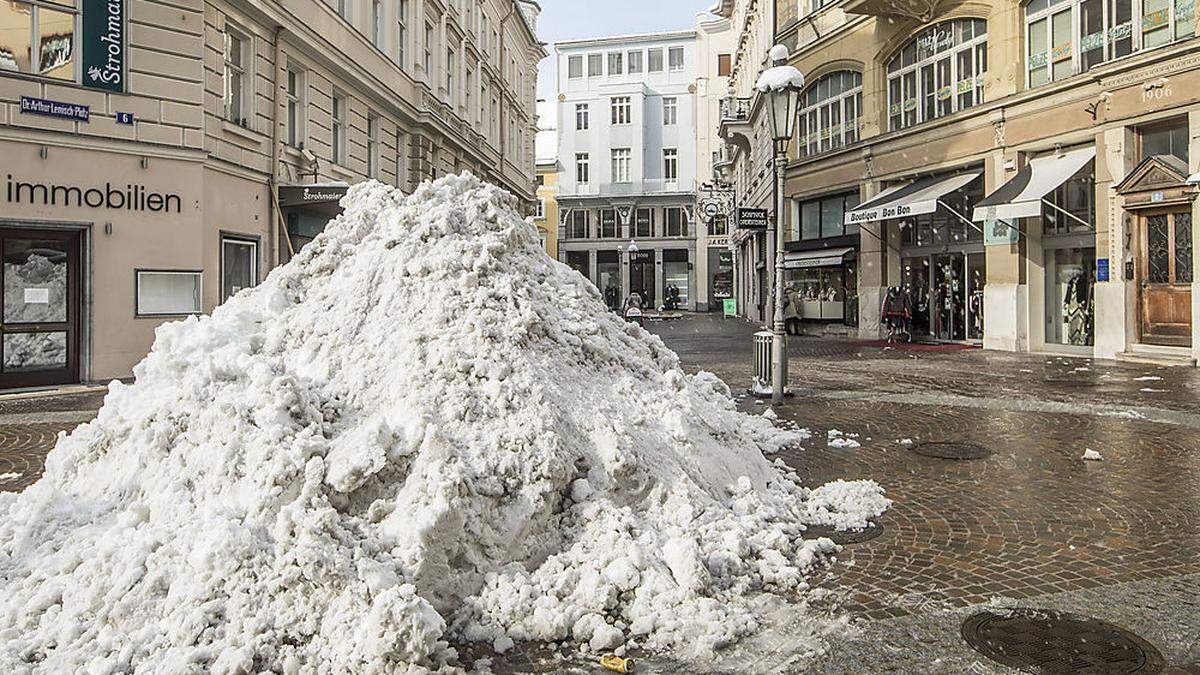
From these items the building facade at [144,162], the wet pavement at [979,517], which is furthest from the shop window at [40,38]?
the wet pavement at [979,517]

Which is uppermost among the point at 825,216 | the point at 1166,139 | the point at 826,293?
the point at 825,216

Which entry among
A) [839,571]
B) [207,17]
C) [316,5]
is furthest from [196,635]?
[316,5]

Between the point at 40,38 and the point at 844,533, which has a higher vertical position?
→ the point at 40,38

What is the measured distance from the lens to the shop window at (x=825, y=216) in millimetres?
24516

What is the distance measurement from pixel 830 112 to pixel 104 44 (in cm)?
1984

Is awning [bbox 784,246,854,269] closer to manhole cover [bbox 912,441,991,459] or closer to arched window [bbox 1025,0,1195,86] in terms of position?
arched window [bbox 1025,0,1195,86]

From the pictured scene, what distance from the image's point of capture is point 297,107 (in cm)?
1711

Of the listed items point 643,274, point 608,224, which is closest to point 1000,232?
point 643,274

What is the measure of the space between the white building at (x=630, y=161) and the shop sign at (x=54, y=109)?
4596cm

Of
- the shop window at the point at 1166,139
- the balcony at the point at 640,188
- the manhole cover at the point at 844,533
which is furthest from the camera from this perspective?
the balcony at the point at 640,188

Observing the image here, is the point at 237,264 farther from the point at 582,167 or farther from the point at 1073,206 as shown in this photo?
the point at 582,167

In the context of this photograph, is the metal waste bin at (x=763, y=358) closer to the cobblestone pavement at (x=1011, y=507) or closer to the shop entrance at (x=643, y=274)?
the cobblestone pavement at (x=1011, y=507)

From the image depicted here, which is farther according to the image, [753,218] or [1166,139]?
[1166,139]

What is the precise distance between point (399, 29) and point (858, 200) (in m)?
14.3
